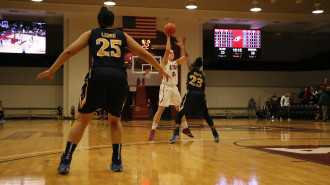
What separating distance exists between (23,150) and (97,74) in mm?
2659

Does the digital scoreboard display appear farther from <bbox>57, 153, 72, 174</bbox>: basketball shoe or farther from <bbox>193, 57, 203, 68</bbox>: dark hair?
<bbox>57, 153, 72, 174</bbox>: basketball shoe

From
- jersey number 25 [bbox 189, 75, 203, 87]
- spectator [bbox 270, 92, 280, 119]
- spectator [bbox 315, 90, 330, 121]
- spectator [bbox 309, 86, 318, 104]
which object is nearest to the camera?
jersey number 25 [bbox 189, 75, 203, 87]

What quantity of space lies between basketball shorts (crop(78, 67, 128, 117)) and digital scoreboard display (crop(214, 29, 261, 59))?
15.6 metres

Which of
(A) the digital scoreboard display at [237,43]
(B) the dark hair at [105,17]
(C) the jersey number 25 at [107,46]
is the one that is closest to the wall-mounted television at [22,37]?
(A) the digital scoreboard display at [237,43]

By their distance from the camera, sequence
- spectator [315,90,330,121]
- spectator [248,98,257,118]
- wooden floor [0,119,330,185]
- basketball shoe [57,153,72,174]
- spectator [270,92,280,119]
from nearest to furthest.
→ wooden floor [0,119,330,185] < basketball shoe [57,153,72,174] < spectator [315,90,330,121] < spectator [270,92,280,119] < spectator [248,98,257,118]

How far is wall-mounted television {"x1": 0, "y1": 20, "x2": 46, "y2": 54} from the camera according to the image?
19.0 meters

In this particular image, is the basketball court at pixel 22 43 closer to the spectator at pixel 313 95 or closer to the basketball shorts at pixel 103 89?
the spectator at pixel 313 95

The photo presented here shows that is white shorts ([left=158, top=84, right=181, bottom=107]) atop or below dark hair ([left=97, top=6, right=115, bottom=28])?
below

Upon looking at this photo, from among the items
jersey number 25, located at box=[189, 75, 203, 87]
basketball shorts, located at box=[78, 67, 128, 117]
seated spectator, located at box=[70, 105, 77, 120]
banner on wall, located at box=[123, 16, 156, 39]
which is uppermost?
banner on wall, located at box=[123, 16, 156, 39]

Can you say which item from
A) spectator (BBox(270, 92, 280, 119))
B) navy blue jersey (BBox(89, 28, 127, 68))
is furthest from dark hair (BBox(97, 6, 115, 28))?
spectator (BBox(270, 92, 280, 119))

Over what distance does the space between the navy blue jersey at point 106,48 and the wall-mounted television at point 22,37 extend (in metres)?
16.8

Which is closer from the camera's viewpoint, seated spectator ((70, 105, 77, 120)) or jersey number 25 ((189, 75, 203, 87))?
jersey number 25 ((189, 75, 203, 87))

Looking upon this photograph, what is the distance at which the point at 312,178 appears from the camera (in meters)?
3.25

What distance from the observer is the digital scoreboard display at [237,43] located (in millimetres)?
18922
